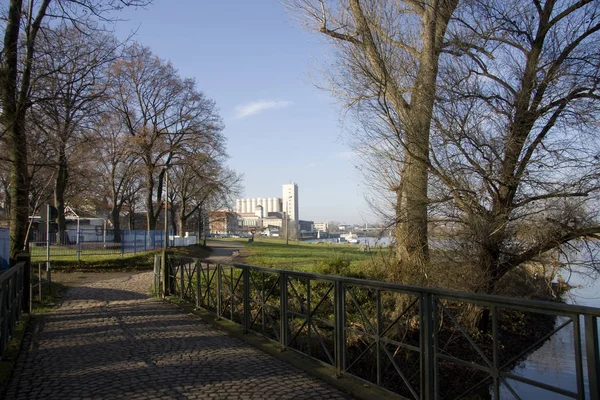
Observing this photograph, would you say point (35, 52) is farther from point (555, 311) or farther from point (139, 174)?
point (139, 174)

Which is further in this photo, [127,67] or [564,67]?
[127,67]

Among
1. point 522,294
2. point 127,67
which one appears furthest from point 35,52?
point 127,67

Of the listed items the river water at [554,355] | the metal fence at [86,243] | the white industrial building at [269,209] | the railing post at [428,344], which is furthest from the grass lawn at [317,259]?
the white industrial building at [269,209]

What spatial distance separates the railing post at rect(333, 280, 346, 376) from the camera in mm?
5613

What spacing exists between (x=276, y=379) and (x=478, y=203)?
19.3 feet

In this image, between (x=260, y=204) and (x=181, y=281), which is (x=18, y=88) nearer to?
(x=181, y=281)

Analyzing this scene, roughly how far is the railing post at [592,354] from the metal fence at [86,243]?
24.1 metres

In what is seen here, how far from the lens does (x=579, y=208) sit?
8.71 metres

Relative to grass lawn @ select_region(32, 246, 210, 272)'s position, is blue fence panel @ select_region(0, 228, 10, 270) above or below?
above

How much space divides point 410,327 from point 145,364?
194 inches

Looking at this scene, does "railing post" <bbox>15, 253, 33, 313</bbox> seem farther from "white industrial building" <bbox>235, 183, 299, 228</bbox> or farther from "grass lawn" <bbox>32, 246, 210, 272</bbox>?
"white industrial building" <bbox>235, 183, 299, 228</bbox>

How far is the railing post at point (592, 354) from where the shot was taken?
10.4 ft

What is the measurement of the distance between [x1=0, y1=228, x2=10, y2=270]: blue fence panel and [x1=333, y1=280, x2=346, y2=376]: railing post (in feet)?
29.6

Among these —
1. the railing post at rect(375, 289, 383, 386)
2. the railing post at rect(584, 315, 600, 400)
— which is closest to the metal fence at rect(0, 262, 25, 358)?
the railing post at rect(375, 289, 383, 386)
